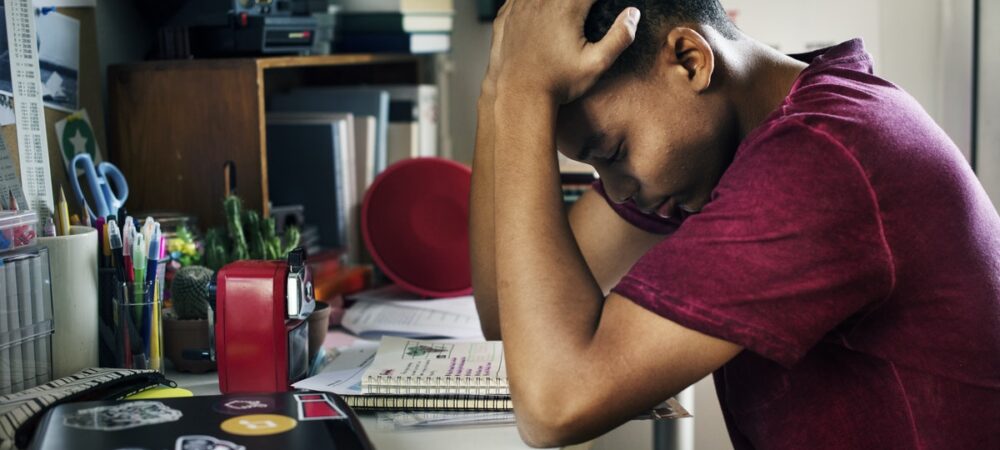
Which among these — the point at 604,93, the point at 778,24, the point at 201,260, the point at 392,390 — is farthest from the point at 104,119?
the point at 778,24

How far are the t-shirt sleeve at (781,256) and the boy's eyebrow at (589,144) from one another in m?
0.21

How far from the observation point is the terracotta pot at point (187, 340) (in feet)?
4.36

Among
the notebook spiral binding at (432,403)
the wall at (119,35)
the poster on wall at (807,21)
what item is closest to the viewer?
the notebook spiral binding at (432,403)

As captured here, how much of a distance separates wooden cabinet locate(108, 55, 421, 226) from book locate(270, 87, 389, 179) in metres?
0.45

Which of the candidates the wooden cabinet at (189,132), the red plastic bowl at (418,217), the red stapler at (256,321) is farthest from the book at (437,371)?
the red plastic bowl at (418,217)

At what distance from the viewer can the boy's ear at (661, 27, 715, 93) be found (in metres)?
1.06

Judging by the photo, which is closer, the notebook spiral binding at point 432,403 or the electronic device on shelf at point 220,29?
the notebook spiral binding at point 432,403

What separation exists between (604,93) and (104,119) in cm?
98

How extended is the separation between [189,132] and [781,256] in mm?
1128

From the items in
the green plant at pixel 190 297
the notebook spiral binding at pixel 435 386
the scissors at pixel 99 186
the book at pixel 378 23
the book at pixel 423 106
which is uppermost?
the book at pixel 378 23

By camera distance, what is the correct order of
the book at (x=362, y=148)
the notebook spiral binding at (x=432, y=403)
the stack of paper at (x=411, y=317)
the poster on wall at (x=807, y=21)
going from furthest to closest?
the poster on wall at (x=807, y=21)
the book at (x=362, y=148)
the stack of paper at (x=411, y=317)
the notebook spiral binding at (x=432, y=403)

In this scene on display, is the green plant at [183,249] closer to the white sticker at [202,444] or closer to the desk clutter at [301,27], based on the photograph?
the desk clutter at [301,27]

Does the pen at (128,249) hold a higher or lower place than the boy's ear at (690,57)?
lower

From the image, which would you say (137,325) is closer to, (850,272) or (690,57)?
(690,57)
